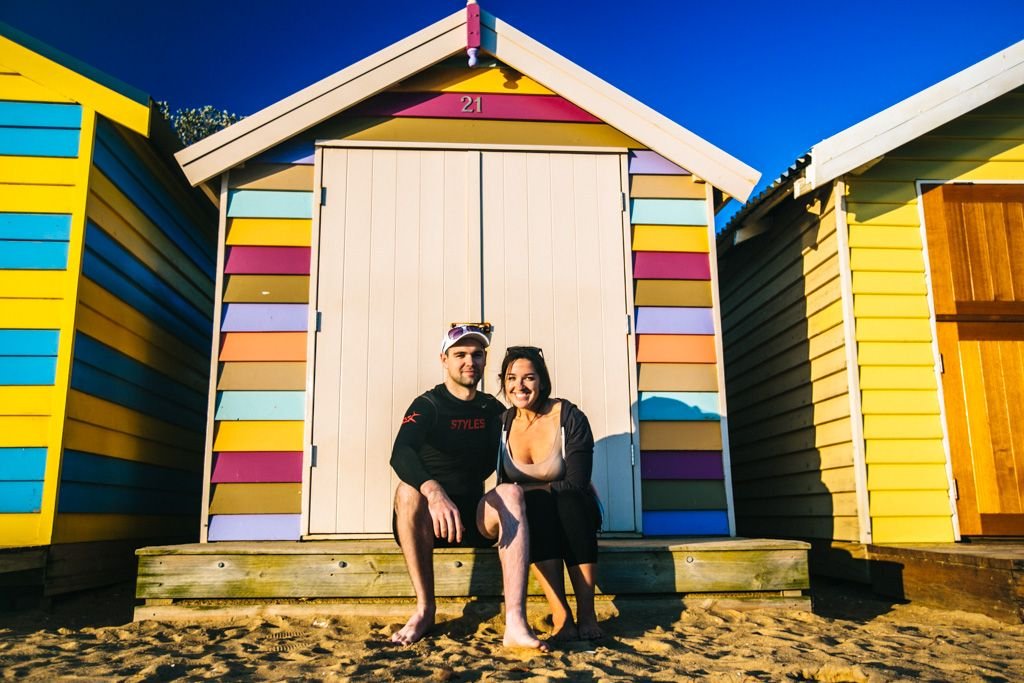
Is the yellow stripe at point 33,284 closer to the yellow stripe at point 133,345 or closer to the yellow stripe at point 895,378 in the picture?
the yellow stripe at point 133,345

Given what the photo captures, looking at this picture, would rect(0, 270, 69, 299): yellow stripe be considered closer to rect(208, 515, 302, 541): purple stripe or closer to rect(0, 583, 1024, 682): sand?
rect(208, 515, 302, 541): purple stripe

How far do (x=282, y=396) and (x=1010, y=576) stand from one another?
4020mm

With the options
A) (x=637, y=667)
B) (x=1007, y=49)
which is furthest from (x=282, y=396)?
(x=1007, y=49)

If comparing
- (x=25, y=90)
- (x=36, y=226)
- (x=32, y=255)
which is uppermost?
(x=25, y=90)

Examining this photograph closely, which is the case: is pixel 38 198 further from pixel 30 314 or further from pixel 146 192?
pixel 146 192

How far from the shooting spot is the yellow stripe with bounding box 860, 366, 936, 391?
17.3 feet

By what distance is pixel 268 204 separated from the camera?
5.09 m

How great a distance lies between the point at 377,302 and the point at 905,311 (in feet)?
11.4

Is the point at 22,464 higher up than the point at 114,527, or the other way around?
the point at 22,464

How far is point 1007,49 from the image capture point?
5.35 meters

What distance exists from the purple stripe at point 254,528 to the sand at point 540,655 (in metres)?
0.78

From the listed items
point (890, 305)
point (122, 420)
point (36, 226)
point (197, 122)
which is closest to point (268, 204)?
point (36, 226)

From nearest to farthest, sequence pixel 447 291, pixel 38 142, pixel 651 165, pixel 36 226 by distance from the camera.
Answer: pixel 36 226 → pixel 38 142 → pixel 447 291 → pixel 651 165

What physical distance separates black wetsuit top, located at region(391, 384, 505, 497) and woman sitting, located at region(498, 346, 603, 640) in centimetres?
19
